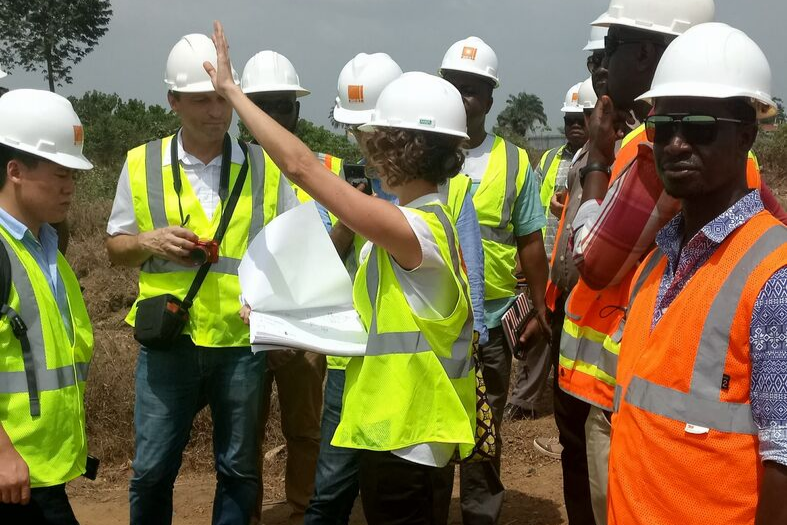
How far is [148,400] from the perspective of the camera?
4.02m

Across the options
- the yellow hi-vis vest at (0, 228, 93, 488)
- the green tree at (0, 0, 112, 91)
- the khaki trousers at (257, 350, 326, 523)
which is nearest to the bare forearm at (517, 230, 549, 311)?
the khaki trousers at (257, 350, 326, 523)

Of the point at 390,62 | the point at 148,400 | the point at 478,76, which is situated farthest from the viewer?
the point at 478,76

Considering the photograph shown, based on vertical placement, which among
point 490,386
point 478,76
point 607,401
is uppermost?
point 478,76

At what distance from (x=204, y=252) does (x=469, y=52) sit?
213 centimetres

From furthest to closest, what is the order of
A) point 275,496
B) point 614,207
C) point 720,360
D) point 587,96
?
point 587,96 → point 275,496 → point 614,207 → point 720,360

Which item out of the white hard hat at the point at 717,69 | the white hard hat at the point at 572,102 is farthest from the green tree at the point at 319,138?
the white hard hat at the point at 717,69

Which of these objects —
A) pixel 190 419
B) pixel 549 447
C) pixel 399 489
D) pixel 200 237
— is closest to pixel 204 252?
pixel 200 237

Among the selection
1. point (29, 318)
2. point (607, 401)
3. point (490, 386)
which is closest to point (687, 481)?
point (607, 401)

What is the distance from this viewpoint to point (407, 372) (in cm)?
288

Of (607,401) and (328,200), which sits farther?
(607,401)

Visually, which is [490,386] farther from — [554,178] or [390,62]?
[554,178]

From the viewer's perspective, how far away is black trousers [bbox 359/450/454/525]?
2.92m

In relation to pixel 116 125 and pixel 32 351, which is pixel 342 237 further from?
pixel 116 125

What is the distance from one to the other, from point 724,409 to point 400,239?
112 cm
